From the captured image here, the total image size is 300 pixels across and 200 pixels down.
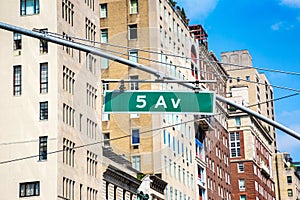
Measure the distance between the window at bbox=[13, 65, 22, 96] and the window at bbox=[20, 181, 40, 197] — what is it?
786 centimetres

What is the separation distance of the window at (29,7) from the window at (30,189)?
1440 centimetres

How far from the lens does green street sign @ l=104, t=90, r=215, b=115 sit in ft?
52.2

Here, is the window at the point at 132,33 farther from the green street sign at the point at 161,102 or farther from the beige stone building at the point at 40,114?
the beige stone building at the point at 40,114

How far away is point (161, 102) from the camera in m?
15.9

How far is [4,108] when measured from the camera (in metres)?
66.6

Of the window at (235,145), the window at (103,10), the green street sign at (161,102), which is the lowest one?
the green street sign at (161,102)

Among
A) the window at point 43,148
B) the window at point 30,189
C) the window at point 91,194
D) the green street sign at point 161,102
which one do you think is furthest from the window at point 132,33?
the window at point 91,194

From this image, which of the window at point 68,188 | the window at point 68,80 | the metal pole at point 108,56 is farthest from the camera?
the window at point 68,80

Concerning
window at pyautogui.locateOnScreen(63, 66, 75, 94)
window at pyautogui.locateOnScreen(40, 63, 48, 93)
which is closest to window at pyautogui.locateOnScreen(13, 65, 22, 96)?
window at pyautogui.locateOnScreen(40, 63, 48, 93)

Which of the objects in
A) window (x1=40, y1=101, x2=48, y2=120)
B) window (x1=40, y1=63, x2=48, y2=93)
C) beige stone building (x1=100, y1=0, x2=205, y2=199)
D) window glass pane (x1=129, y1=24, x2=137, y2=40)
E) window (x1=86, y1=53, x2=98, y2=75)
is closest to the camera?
window glass pane (x1=129, y1=24, x2=137, y2=40)

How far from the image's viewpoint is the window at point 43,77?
6612cm

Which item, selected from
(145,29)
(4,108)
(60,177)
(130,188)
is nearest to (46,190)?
(60,177)

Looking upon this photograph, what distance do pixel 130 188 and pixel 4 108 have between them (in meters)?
16.1

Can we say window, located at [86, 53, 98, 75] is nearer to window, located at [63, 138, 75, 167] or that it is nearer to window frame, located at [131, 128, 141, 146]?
window frame, located at [131, 128, 141, 146]
